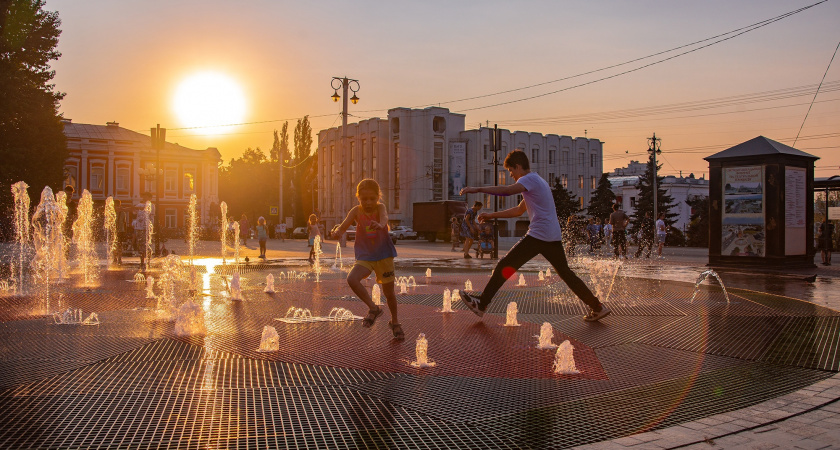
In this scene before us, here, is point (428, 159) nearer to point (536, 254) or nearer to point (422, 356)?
point (536, 254)

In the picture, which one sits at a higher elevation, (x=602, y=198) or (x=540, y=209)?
(x=602, y=198)

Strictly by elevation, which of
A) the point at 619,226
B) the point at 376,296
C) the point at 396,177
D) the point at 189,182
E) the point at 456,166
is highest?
the point at 456,166

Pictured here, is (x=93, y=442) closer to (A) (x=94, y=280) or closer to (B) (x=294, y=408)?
(B) (x=294, y=408)

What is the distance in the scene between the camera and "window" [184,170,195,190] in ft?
230

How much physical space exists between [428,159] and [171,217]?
86.2 ft

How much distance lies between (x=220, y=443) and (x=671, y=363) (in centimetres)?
381

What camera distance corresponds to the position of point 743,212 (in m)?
19.0

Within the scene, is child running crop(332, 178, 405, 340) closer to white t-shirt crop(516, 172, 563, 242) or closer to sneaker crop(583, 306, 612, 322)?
white t-shirt crop(516, 172, 563, 242)

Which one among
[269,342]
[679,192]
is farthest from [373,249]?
[679,192]

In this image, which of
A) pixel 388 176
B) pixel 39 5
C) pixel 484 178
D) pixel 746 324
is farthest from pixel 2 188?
pixel 484 178

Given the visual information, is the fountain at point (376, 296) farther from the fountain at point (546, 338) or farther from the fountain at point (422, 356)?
the fountain at point (422, 356)

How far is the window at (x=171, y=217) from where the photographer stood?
224 feet

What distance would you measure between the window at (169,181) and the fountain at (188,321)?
64.9 m

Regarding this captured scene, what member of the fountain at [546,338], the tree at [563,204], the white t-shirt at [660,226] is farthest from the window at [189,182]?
the fountain at [546,338]
